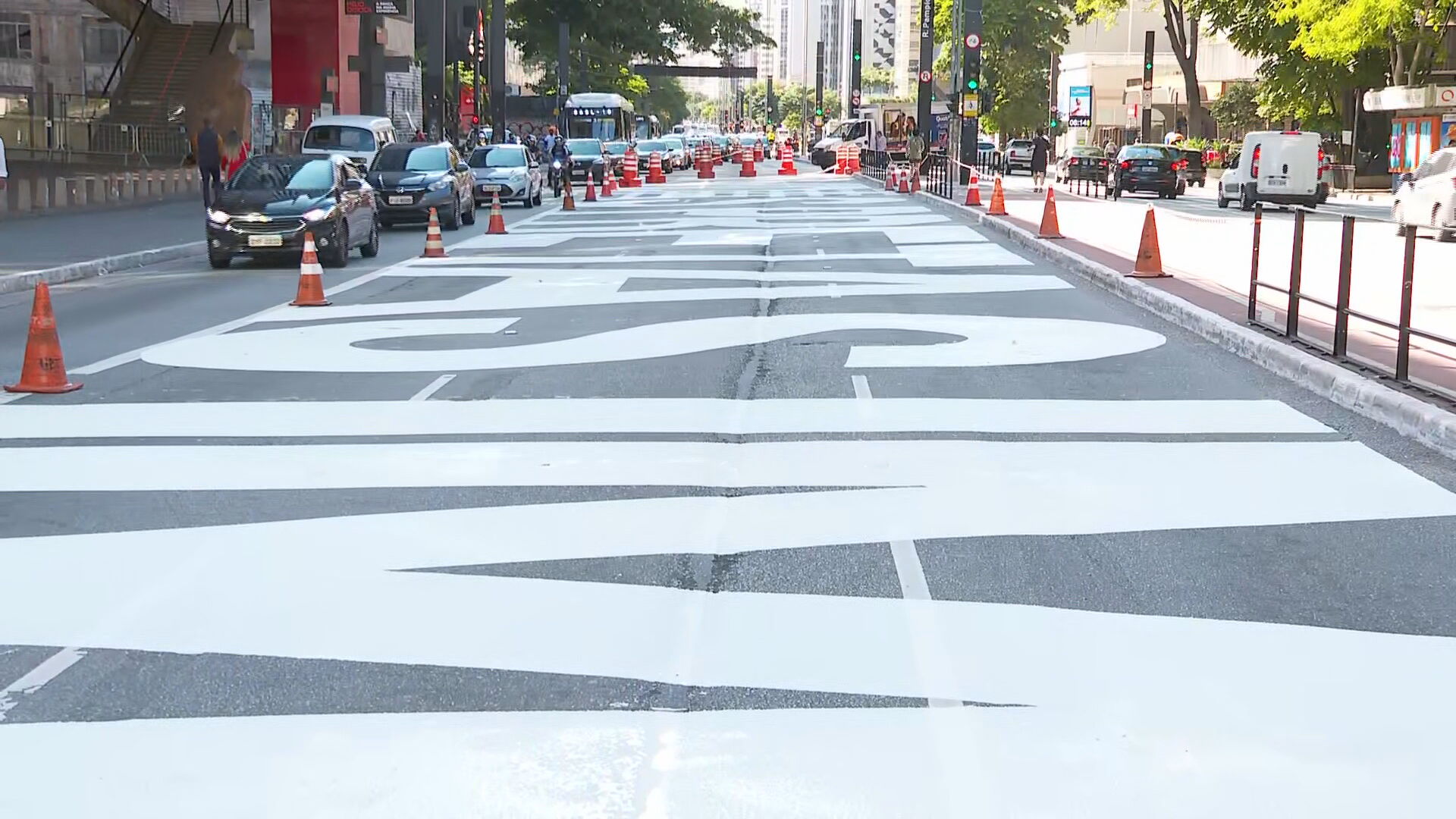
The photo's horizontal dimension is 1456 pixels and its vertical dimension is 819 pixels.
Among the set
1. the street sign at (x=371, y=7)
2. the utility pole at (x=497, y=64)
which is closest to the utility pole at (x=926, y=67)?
the utility pole at (x=497, y=64)

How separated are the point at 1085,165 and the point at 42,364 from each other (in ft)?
156

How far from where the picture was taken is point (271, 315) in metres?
17.0

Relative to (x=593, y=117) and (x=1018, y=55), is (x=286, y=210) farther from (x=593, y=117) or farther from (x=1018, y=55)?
(x=1018, y=55)

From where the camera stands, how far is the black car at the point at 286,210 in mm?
22297

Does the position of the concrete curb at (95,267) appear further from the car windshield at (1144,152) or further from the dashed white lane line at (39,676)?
the car windshield at (1144,152)

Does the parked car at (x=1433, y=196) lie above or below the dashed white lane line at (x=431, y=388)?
above

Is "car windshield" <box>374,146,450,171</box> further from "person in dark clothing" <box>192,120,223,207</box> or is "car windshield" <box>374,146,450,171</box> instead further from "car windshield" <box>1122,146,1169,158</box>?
"car windshield" <box>1122,146,1169,158</box>

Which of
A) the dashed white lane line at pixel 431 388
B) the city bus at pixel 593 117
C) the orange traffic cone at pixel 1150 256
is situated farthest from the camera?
the city bus at pixel 593 117

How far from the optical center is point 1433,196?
29.9 meters

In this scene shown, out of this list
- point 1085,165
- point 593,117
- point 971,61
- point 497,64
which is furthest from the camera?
point 593,117

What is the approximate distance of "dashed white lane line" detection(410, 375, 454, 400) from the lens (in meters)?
11.8

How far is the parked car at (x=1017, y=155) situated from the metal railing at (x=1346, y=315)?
2307 inches

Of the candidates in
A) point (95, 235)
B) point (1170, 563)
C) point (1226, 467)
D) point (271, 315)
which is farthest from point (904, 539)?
point (95, 235)

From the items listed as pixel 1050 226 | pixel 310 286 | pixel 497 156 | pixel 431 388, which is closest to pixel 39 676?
pixel 431 388
